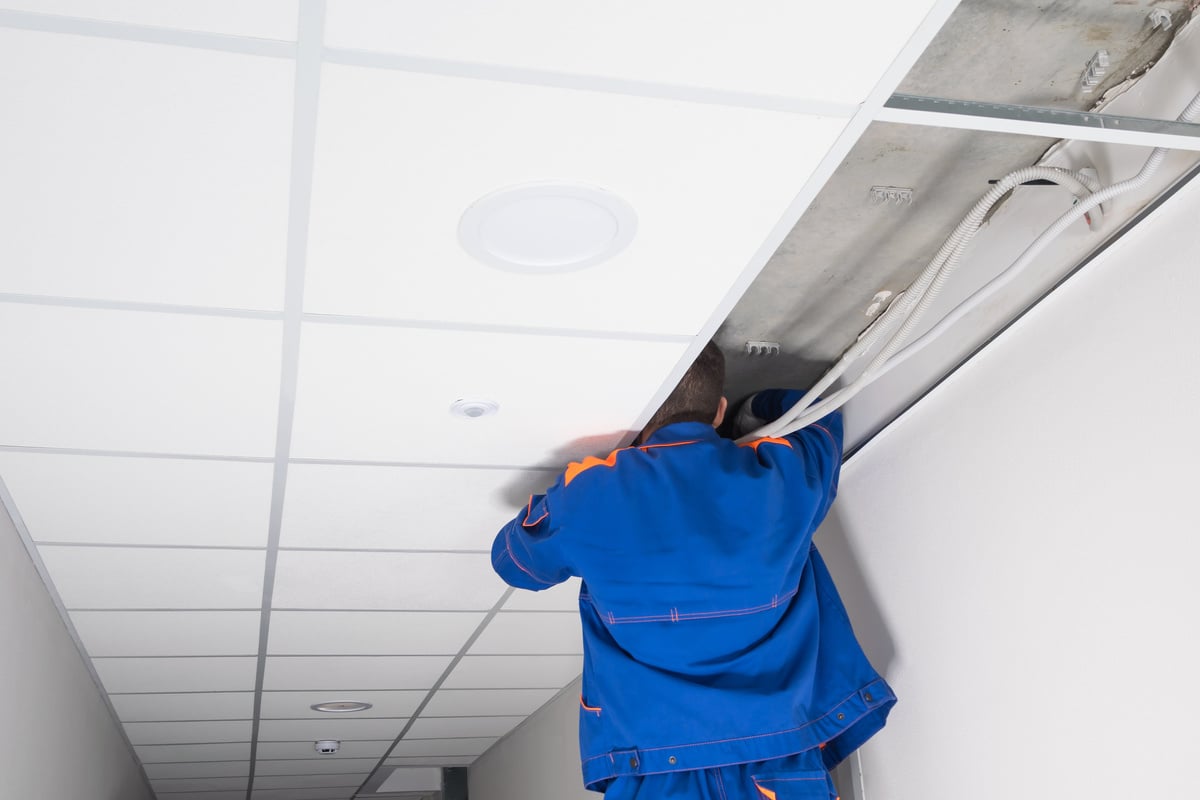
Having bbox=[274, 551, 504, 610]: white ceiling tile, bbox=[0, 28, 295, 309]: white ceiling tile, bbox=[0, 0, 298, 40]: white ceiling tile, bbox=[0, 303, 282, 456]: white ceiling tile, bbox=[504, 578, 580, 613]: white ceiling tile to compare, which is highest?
bbox=[0, 303, 282, 456]: white ceiling tile

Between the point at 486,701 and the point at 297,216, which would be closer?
the point at 297,216

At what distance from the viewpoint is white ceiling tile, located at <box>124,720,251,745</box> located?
166 inches

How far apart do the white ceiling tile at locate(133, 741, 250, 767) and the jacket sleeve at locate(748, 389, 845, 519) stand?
3.48 m

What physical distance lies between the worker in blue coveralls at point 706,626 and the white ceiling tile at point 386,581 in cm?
88

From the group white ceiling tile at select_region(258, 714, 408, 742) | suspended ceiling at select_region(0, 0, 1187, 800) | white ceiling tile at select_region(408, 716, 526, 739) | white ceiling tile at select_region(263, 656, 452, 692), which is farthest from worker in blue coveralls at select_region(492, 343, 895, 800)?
white ceiling tile at select_region(408, 716, 526, 739)

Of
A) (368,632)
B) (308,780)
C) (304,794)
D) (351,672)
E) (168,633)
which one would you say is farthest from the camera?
(304,794)

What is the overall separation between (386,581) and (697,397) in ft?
4.16

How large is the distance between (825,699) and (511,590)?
1342 millimetres

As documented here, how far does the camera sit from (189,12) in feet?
3.47

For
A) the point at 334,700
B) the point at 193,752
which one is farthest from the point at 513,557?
the point at 193,752

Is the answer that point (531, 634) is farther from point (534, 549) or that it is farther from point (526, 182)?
point (526, 182)

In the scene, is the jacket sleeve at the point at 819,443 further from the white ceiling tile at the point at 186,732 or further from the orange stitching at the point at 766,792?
the white ceiling tile at the point at 186,732

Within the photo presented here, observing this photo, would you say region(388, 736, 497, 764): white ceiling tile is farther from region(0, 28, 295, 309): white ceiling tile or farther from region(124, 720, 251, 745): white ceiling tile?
region(0, 28, 295, 309): white ceiling tile

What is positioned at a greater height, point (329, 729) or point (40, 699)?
point (329, 729)
